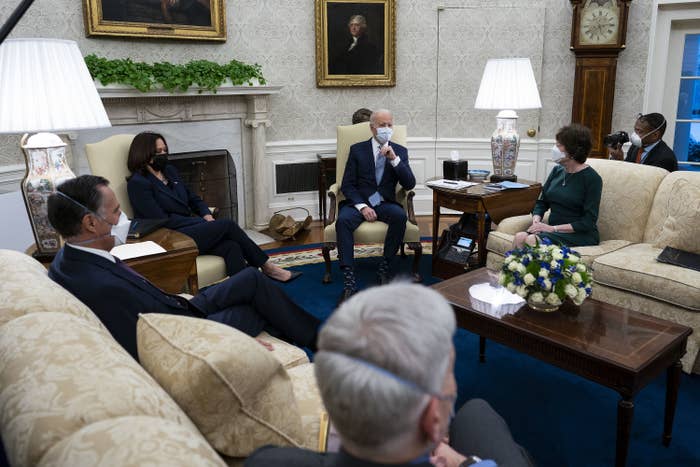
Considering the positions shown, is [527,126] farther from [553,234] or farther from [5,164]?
[5,164]

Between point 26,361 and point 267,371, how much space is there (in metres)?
0.51

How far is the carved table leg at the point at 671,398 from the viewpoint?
2412 millimetres

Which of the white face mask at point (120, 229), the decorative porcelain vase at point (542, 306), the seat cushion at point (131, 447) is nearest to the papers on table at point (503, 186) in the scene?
the decorative porcelain vase at point (542, 306)

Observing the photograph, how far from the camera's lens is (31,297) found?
5.55ft

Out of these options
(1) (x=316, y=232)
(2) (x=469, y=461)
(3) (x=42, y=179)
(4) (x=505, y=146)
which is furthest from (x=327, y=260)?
(2) (x=469, y=461)

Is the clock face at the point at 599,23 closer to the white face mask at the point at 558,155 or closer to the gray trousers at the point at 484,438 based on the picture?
the white face mask at the point at 558,155

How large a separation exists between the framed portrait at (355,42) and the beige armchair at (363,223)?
153 centimetres

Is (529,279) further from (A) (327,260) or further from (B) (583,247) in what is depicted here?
(A) (327,260)

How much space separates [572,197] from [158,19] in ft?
12.9

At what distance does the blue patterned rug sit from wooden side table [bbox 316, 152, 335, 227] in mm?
2996

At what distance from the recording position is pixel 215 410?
4.24 feet

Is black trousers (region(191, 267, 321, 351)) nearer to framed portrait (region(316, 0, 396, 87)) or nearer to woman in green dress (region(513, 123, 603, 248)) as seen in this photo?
woman in green dress (region(513, 123, 603, 248))

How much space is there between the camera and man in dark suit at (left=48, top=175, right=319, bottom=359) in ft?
6.69

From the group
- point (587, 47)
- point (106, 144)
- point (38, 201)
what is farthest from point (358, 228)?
point (587, 47)
